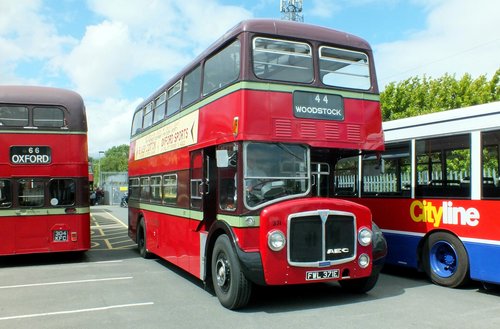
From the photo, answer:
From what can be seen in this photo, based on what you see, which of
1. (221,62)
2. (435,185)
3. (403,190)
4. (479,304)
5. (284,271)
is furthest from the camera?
(403,190)

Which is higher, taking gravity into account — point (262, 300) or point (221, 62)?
point (221, 62)

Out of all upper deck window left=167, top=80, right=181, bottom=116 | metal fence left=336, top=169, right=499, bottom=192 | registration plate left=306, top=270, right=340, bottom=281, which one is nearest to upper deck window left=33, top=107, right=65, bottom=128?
upper deck window left=167, top=80, right=181, bottom=116

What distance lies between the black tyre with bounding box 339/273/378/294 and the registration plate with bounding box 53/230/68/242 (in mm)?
6917

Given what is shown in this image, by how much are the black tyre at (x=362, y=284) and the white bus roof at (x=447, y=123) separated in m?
2.88

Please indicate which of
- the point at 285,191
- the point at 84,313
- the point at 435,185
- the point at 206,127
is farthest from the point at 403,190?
the point at 84,313

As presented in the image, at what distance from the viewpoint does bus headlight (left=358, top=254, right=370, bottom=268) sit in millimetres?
6915

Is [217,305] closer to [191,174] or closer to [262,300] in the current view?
[262,300]

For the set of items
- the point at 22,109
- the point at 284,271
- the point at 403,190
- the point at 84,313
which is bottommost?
the point at 84,313

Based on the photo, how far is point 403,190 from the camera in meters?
9.14

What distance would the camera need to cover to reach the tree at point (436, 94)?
2397cm

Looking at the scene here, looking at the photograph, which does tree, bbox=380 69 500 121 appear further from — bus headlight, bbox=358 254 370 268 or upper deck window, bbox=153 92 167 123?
bus headlight, bbox=358 254 370 268

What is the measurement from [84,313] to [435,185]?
6050mm

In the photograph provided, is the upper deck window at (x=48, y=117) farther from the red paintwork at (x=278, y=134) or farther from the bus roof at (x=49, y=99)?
the red paintwork at (x=278, y=134)

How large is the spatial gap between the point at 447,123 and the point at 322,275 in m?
3.70
